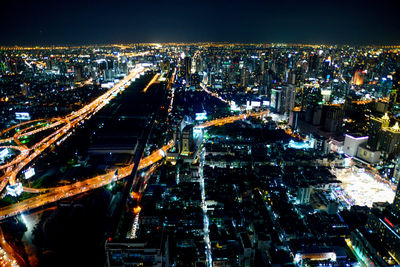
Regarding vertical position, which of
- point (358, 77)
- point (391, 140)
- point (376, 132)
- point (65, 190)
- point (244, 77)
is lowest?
point (65, 190)

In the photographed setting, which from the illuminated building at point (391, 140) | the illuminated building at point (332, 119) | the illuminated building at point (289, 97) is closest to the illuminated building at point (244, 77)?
the illuminated building at point (289, 97)

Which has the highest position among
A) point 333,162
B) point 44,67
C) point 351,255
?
point 44,67

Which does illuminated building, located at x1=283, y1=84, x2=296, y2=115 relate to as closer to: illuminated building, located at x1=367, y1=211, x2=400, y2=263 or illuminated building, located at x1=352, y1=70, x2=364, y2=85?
illuminated building, located at x1=367, y1=211, x2=400, y2=263

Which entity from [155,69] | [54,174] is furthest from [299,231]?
[155,69]

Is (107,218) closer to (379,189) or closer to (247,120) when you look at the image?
(379,189)

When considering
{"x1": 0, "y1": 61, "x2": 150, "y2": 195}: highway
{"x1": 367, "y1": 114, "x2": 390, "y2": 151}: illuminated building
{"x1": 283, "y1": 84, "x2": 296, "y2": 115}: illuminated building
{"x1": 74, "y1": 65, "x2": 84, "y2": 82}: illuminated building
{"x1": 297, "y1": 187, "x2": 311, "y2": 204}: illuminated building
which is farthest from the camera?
{"x1": 74, "y1": 65, "x2": 84, "y2": 82}: illuminated building

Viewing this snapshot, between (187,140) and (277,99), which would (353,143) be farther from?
(187,140)

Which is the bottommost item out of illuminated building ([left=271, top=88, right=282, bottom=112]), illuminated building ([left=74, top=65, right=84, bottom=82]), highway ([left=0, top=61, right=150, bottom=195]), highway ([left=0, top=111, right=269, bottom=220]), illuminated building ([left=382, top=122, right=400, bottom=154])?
highway ([left=0, top=111, right=269, bottom=220])

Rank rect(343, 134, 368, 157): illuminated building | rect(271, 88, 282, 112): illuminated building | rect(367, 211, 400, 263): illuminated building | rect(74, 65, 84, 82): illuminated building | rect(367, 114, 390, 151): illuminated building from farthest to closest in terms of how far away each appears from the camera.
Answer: rect(74, 65, 84, 82): illuminated building, rect(271, 88, 282, 112): illuminated building, rect(367, 114, 390, 151): illuminated building, rect(343, 134, 368, 157): illuminated building, rect(367, 211, 400, 263): illuminated building

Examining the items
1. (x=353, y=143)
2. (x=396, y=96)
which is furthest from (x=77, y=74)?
(x=396, y=96)

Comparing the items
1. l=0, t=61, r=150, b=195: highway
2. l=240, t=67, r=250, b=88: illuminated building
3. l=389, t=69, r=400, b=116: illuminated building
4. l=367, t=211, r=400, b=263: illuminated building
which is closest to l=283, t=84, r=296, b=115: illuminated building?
l=389, t=69, r=400, b=116: illuminated building

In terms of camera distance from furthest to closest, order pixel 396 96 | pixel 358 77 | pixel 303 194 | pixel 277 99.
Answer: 1. pixel 358 77
2. pixel 277 99
3. pixel 396 96
4. pixel 303 194
